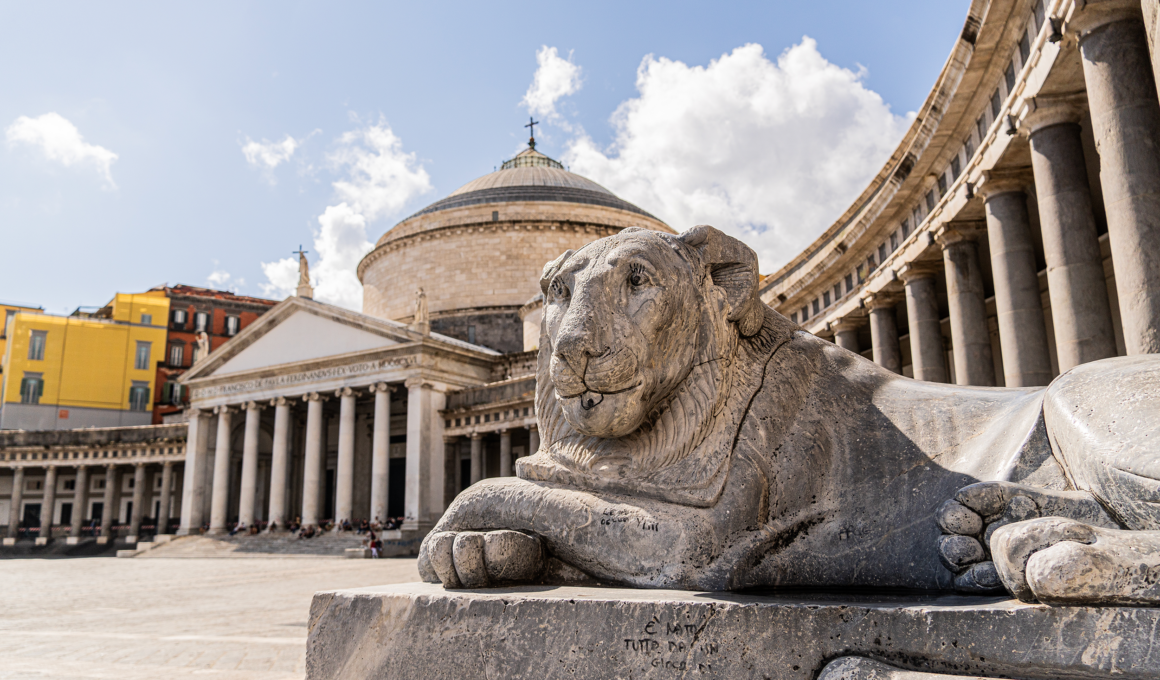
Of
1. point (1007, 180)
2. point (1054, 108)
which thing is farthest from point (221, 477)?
point (1054, 108)

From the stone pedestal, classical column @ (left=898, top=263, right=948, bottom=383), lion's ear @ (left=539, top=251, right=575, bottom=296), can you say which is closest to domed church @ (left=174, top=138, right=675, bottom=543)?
→ classical column @ (left=898, top=263, right=948, bottom=383)

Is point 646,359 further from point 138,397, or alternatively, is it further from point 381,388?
point 138,397

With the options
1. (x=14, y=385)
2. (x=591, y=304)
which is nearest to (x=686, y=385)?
(x=591, y=304)

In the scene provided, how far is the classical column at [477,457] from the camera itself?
34750mm

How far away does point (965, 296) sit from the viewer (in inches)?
559

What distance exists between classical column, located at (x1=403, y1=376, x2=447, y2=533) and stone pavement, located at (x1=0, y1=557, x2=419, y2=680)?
1545 centimetres

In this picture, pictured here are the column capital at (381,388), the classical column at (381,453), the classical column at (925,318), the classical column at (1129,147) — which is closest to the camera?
Result: the classical column at (1129,147)

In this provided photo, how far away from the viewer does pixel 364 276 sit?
5306 centimetres

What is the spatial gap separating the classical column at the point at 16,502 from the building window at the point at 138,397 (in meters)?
9.94

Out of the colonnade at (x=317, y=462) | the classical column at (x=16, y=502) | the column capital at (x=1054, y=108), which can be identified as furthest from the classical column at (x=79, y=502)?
the column capital at (x=1054, y=108)

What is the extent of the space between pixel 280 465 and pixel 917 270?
31.2m

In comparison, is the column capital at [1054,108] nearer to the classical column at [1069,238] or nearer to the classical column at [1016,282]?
the classical column at [1069,238]

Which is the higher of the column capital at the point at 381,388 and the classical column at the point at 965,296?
the column capital at the point at 381,388

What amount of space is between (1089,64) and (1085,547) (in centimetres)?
854
